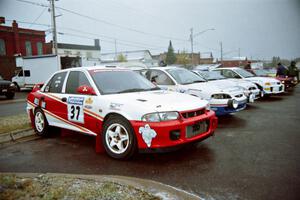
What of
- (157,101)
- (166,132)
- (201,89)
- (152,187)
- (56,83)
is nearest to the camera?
(152,187)

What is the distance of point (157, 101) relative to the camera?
4.02 metres

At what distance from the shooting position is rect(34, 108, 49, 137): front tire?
5.61m

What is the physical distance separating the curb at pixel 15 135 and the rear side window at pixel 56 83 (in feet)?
3.98

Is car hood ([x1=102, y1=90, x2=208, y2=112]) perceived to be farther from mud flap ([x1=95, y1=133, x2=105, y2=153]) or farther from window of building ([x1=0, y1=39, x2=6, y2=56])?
window of building ([x1=0, y1=39, x2=6, y2=56])

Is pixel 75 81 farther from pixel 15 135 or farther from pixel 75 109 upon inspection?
pixel 15 135

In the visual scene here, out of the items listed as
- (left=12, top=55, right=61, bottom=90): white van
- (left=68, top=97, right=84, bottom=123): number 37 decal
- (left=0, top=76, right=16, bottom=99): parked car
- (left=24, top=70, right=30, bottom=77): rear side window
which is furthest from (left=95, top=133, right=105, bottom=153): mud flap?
(left=24, top=70, right=30, bottom=77): rear side window

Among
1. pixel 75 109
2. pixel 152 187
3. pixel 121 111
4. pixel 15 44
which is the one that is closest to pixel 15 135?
pixel 75 109

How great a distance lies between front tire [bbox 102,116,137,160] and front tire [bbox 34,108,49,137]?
82.7 inches

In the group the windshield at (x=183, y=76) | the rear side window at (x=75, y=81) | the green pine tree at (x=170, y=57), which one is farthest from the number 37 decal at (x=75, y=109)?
the green pine tree at (x=170, y=57)

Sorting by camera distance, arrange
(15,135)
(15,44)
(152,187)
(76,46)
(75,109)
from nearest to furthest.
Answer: (152,187) < (75,109) < (15,135) < (15,44) < (76,46)

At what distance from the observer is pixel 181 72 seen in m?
7.80

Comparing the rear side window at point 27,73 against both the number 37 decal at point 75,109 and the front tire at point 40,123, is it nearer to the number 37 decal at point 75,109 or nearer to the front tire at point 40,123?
the front tire at point 40,123

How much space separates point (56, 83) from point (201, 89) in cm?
373

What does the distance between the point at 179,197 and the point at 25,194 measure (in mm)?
1670
